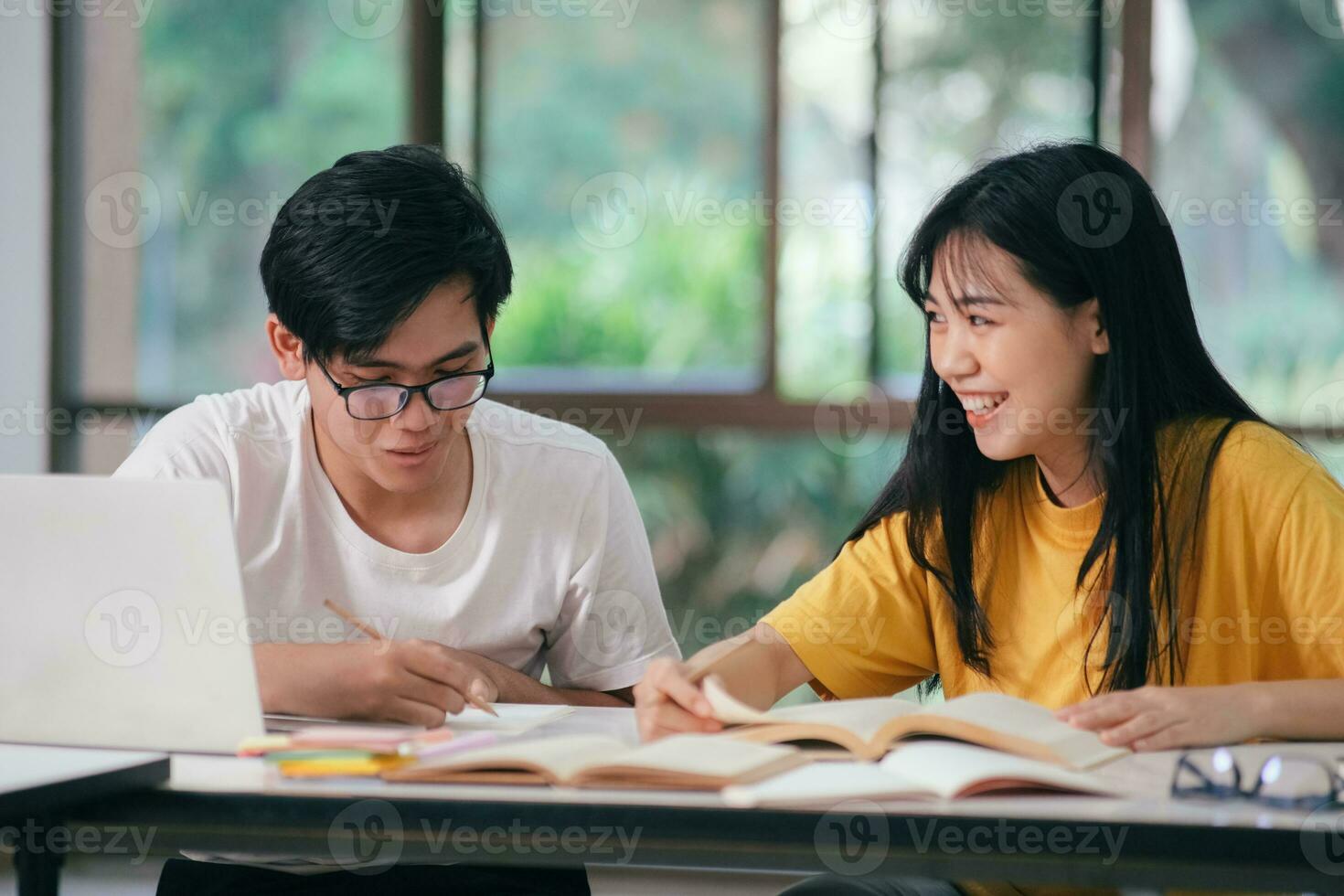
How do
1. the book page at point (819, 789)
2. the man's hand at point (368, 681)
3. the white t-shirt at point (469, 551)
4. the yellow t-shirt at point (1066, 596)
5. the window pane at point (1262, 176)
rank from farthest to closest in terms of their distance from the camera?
the window pane at point (1262, 176) < the white t-shirt at point (469, 551) < the yellow t-shirt at point (1066, 596) < the man's hand at point (368, 681) < the book page at point (819, 789)

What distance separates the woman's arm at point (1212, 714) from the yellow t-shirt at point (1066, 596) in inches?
6.3

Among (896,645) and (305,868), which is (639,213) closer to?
(896,645)

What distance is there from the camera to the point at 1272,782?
1059 mm

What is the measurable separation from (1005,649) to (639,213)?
6.41ft

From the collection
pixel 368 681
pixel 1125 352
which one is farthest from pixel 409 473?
pixel 1125 352

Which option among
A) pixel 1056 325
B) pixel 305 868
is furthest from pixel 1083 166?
pixel 305 868

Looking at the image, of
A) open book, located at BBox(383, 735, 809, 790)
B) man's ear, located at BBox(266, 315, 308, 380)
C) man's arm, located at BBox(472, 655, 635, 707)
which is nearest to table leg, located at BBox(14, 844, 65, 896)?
open book, located at BBox(383, 735, 809, 790)

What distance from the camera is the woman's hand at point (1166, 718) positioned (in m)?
1.25

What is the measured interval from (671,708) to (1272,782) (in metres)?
0.52

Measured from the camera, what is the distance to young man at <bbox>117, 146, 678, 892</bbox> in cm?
156

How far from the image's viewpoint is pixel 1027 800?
106 centimetres

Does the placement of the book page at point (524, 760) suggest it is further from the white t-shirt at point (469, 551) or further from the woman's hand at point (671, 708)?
the white t-shirt at point (469, 551)

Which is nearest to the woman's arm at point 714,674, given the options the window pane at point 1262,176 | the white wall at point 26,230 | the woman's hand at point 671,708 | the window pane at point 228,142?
the woman's hand at point 671,708

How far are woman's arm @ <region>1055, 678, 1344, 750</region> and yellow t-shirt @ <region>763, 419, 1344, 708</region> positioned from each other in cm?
16
